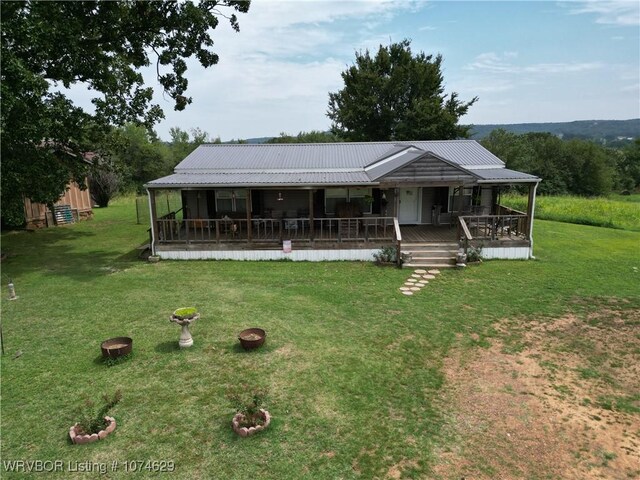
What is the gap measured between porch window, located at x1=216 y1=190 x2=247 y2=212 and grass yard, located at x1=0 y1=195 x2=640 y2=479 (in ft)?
14.1

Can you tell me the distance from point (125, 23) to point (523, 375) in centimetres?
1536

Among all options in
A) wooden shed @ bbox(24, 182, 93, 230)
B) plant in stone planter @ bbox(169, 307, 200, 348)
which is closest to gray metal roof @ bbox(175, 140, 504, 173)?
wooden shed @ bbox(24, 182, 93, 230)

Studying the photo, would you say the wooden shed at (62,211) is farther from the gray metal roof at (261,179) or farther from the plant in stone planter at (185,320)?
the plant in stone planter at (185,320)

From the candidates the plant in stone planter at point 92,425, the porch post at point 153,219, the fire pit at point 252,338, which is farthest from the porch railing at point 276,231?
the plant in stone planter at point 92,425

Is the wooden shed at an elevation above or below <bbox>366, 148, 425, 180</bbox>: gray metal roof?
below

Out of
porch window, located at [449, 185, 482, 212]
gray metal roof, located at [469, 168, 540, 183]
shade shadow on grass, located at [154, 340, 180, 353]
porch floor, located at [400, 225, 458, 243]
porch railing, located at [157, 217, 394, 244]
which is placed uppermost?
gray metal roof, located at [469, 168, 540, 183]

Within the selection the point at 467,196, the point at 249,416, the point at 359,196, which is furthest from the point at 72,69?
the point at 467,196

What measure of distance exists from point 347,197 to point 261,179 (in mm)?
3722

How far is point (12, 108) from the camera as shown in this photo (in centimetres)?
1077

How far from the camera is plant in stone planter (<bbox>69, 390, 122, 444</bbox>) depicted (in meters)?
5.20

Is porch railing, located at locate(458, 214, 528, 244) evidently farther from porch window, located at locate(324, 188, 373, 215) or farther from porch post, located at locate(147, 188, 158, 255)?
porch post, located at locate(147, 188, 158, 255)

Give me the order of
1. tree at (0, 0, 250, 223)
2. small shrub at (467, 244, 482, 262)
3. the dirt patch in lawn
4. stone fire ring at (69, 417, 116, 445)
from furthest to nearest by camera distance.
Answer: small shrub at (467, 244, 482, 262) < tree at (0, 0, 250, 223) < stone fire ring at (69, 417, 116, 445) < the dirt patch in lawn

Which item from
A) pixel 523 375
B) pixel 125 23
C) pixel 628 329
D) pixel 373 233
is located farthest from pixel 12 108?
pixel 628 329

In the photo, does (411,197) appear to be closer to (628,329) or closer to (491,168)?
(491,168)
